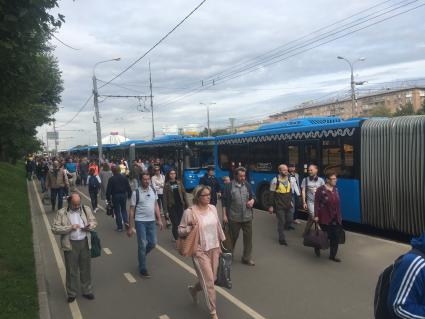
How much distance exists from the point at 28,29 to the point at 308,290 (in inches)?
225

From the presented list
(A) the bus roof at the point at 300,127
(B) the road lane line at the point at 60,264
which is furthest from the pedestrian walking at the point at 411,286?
(A) the bus roof at the point at 300,127

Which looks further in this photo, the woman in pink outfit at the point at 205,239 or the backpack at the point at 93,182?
the backpack at the point at 93,182

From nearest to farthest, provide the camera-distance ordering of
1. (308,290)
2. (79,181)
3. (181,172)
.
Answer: (308,290) < (181,172) < (79,181)

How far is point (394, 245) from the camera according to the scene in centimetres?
851

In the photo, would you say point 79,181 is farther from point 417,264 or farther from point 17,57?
point 417,264

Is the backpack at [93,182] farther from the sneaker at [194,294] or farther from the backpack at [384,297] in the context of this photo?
the backpack at [384,297]

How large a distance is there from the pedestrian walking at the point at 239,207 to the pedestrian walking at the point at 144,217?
1.29 meters

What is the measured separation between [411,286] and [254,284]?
436cm

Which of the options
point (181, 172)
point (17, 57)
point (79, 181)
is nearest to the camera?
point (17, 57)

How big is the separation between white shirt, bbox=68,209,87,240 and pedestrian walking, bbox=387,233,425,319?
4.78m

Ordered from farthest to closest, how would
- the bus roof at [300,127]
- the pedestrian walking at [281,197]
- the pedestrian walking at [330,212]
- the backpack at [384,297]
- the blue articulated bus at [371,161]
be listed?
1. the bus roof at [300,127]
2. the pedestrian walking at [281,197]
3. the blue articulated bus at [371,161]
4. the pedestrian walking at [330,212]
5. the backpack at [384,297]

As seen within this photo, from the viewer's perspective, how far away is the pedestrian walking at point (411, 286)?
240cm

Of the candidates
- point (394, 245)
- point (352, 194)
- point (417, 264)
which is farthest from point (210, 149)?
point (417, 264)

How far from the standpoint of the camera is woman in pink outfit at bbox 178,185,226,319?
5.15m
